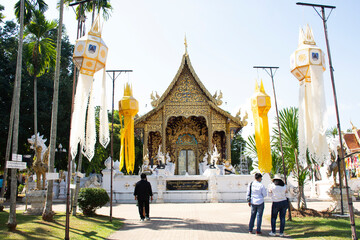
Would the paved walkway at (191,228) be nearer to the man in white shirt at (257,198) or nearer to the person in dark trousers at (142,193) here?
the man in white shirt at (257,198)

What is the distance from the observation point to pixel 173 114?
21.0m

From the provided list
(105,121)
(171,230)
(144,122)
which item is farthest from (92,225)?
(144,122)

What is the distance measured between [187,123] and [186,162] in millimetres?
2931

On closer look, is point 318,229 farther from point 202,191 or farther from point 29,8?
point 29,8

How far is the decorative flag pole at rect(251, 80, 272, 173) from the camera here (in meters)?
10.4

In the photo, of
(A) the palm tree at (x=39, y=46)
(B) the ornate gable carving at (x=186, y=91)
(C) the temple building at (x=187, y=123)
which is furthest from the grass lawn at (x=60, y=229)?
(B) the ornate gable carving at (x=186, y=91)

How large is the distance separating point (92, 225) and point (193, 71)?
1501 centimetres

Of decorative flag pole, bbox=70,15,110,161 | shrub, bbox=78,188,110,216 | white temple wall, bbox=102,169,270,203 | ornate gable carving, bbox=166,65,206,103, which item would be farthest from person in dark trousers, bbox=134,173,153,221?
ornate gable carving, bbox=166,65,206,103

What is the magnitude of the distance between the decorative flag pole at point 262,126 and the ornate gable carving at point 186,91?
9639mm

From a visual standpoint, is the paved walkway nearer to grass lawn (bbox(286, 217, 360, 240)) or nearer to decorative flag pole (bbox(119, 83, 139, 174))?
grass lawn (bbox(286, 217, 360, 240))

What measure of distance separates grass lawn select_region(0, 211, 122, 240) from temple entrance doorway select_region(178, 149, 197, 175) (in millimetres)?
13265

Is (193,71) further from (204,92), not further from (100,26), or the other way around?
(100,26)

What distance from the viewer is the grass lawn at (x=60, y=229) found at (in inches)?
263

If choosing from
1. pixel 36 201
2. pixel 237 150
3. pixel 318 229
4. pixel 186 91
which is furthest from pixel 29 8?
pixel 237 150
